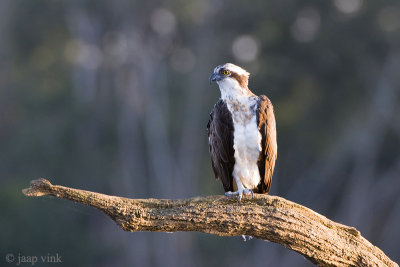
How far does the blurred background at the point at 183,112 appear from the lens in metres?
20.2

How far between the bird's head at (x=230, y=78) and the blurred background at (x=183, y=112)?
11.7 metres

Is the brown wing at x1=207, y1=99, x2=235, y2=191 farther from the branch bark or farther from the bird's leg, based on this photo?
the branch bark

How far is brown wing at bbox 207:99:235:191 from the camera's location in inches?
311

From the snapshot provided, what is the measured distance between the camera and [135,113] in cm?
2273

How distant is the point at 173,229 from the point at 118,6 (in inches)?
679

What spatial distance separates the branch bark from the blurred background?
1293 centimetres

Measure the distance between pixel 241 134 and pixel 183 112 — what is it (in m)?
14.8

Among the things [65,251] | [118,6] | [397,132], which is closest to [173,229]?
[397,132]

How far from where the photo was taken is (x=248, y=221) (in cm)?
671
